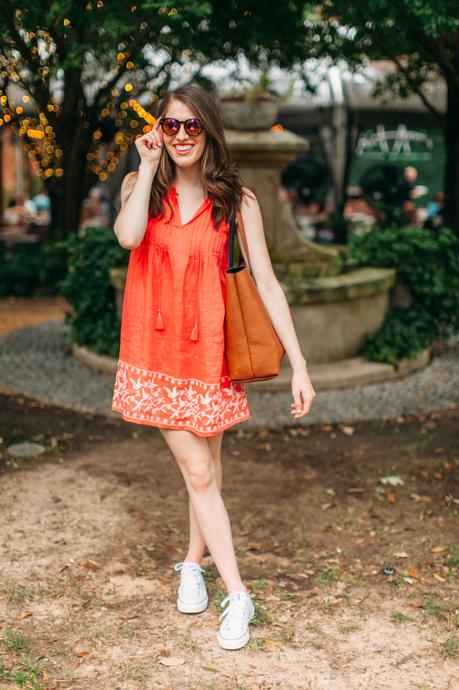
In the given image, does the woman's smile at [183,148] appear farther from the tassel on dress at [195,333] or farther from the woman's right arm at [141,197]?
the tassel on dress at [195,333]

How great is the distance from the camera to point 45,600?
340 centimetres

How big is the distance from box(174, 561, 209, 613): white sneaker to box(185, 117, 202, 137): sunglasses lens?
165cm

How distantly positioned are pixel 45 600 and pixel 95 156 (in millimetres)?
8644

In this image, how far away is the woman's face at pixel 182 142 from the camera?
2873mm

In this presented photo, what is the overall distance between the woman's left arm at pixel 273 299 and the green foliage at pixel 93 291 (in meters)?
4.47

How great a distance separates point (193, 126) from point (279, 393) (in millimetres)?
3869

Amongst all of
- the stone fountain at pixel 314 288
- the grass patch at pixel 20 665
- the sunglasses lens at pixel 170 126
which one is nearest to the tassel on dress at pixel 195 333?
the sunglasses lens at pixel 170 126

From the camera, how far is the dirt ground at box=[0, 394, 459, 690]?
295 cm

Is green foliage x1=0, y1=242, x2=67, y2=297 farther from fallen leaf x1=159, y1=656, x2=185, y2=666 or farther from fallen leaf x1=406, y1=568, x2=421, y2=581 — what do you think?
fallen leaf x1=159, y1=656, x2=185, y2=666

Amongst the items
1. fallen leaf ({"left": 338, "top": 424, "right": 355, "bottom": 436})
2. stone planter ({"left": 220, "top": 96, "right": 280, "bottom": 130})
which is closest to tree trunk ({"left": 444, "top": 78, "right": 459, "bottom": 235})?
stone planter ({"left": 220, "top": 96, "right": 280, "bottom": 130})

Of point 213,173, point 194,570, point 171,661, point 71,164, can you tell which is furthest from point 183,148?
point 71,164

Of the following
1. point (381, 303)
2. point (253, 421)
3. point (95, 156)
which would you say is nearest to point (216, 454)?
point (253, 421)

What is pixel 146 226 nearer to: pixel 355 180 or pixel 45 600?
pixel 45 600

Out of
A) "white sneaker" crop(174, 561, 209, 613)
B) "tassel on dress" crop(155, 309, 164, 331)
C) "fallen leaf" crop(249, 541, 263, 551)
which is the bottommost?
"fallen leaf" crop(249, 541, 263, 551)
